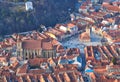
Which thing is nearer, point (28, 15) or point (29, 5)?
point (28, 15)

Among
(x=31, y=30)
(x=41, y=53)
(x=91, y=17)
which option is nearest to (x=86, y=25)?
(x=91, y=17)

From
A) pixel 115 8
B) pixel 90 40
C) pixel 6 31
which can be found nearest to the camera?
pixel 90 40

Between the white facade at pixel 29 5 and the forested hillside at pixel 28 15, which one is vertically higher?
the white facade at pixel 29 5

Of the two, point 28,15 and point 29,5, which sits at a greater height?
point 29,5

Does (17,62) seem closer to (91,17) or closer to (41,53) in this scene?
(41,53)

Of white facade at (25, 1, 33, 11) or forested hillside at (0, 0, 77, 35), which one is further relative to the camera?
white facade at (25, 1, 33, 11)

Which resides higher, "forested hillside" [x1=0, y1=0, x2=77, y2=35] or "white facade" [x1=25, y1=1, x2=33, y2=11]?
"white facade" [x1=25, y1=1, x2=33, y2=11]

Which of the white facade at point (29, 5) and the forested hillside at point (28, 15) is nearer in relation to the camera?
the forested hillside at point (28, 15)

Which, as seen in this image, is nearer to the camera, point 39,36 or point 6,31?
point 39,36
